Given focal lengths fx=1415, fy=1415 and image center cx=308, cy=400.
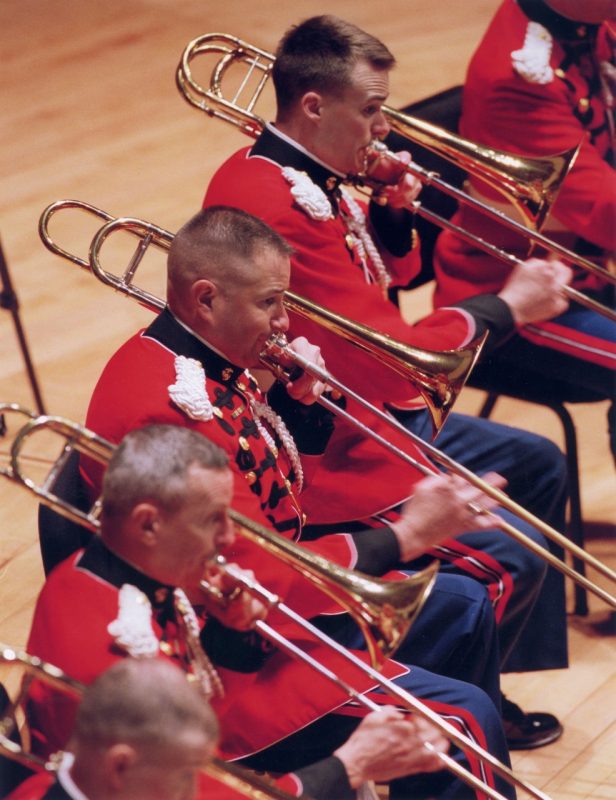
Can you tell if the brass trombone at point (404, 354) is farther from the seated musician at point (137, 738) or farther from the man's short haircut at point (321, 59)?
the seated musician at point (137, 738)

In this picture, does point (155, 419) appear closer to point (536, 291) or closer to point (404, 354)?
point (404, 354)

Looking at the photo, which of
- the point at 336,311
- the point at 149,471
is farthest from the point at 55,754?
the point at 336,311

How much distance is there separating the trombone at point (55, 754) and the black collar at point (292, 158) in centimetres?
126

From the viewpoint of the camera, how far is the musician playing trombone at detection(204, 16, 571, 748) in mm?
2688

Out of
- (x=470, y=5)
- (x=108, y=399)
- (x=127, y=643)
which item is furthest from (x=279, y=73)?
(x=470, y=5)

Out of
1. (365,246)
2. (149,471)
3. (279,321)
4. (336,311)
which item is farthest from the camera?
(365,246)

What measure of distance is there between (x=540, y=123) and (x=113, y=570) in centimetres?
182

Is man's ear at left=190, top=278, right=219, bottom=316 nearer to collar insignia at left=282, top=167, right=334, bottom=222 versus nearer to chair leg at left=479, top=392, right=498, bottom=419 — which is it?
collar insignia at left=282, top=167, right=334, bottom=222

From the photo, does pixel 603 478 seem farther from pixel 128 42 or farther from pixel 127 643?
pixel 128 42

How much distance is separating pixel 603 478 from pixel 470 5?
321cm

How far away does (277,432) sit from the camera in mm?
2424

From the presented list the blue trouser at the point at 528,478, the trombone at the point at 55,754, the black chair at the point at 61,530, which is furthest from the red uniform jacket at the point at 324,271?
the trombone at the point at 55,754

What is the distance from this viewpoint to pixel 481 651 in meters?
2.48

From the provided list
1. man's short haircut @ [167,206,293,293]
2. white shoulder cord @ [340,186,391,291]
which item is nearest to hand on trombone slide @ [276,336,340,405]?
man's short haircut @ [167,206,293,293]
